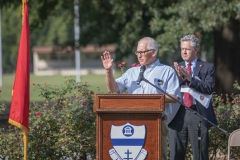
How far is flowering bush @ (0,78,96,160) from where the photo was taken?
28.4ft

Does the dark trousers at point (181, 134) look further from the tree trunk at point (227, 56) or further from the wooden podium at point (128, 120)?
the tree trunk at point (227, 56)

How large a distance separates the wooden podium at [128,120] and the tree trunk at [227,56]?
11510 millimetres

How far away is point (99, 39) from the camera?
74.1 ft

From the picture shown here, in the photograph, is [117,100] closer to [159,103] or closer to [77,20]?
[159,103]

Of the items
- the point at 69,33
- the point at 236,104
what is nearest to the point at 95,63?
the point at 69,33

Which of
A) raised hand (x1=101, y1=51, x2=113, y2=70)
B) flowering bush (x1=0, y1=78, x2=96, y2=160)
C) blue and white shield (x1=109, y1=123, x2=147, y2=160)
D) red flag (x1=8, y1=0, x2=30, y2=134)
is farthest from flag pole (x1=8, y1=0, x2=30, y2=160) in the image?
blue and white shield (x1=109, y1=123, x2=147, y2=160)

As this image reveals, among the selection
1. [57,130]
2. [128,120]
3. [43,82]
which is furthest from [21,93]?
[43,82]

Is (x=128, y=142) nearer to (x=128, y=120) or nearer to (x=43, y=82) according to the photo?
(x=128, y=120)

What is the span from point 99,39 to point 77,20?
1.04 metres

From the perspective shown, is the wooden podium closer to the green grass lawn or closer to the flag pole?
the flag pole

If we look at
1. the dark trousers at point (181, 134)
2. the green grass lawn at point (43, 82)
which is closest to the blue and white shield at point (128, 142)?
the dark trousers at point (181, 134)

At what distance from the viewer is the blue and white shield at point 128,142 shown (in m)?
6.51

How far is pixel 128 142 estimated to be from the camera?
21.4 ft

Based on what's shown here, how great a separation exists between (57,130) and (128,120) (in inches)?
96.9
